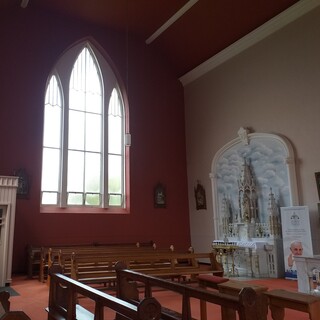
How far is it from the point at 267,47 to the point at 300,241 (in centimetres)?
490

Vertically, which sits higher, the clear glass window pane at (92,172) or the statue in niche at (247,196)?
the clear glass window pane at (92,172)

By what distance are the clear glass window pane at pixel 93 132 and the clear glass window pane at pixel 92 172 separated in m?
0.23

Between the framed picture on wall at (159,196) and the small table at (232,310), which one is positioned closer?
the small table at (232,310)

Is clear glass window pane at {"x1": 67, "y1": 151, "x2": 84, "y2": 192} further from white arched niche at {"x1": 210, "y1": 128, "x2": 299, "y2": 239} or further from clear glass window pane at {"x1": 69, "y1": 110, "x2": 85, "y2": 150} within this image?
white arched niche at {"x1": 210, "y1": 128, "x2": 299, "y2": 239}

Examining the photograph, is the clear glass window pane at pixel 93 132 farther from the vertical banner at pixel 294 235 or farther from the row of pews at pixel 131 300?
the row of pews at pixel 131 300

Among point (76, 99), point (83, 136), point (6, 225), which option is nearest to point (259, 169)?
point (83, 136)

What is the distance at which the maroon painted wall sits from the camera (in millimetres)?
9031

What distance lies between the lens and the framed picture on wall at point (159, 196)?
10.9 metres

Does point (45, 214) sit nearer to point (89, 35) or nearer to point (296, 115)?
Result: point (89, 35)

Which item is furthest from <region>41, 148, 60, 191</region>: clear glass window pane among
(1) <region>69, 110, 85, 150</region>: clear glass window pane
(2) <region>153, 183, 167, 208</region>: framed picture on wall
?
(2) <region>153, 183, 167, 208</region>: framed picture on wall

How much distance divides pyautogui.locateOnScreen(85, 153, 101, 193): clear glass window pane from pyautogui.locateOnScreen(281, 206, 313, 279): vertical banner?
506 cm

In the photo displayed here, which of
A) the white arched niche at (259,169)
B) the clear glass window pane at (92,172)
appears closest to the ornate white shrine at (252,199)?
the white arched niche at (259,169)

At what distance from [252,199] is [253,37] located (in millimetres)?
4224

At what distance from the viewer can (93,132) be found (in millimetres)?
10492
